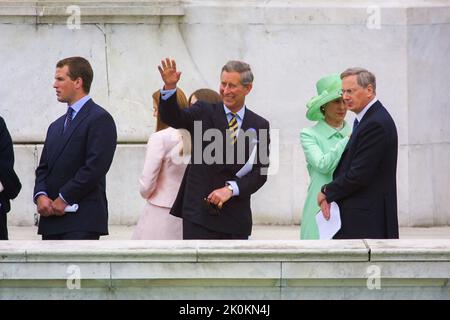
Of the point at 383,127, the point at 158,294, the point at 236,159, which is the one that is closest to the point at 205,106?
the point at 236,159

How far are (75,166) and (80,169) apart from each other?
0.31 feet

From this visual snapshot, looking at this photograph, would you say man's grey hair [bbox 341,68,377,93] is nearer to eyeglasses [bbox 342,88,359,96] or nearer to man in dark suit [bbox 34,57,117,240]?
eyeglasses [bbox 342,88,359,96]

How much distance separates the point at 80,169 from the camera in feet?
28.1

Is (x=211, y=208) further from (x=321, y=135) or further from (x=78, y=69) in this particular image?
(x=78, y=69)

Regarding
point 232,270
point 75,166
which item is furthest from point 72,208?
point 232,270

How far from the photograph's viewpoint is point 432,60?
1207cm

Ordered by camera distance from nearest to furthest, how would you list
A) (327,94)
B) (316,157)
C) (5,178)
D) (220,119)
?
(220,119)
(5,178)
(316,157)
(327,94)

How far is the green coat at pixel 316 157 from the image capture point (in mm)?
8930

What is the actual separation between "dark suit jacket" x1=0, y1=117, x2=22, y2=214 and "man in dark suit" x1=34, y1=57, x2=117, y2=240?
0.18m

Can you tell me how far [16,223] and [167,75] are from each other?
3.99 m

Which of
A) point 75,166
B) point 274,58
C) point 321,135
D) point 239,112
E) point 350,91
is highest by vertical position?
point 274,58

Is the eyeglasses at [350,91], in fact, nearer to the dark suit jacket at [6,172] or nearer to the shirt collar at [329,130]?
the shirt collar at [329,130]

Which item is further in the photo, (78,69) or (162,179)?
(162,179)
